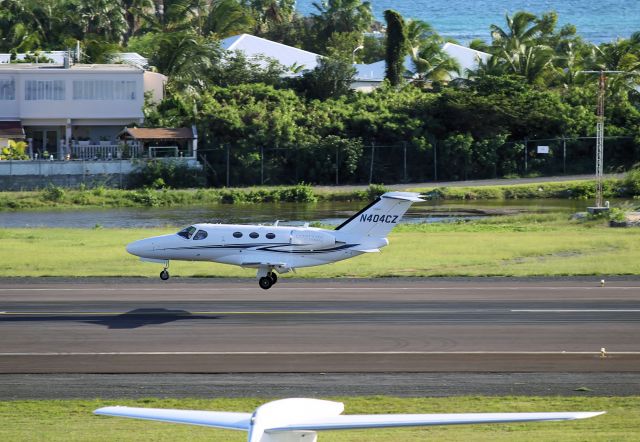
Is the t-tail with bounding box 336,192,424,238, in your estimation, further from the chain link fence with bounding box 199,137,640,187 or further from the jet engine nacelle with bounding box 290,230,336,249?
the chain link fence with bounding box 199,137,640,187

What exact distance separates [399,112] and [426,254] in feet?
145

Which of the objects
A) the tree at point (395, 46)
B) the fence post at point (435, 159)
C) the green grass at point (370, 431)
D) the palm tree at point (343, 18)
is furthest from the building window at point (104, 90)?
the green grass at point (370, 431)

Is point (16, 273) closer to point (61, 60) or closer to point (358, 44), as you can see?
point (61, 60)

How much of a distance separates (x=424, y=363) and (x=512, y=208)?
4517 centimetres

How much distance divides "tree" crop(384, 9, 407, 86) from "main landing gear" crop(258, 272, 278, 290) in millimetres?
60713

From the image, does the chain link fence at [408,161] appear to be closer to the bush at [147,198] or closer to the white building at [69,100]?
the white building at [69,100]

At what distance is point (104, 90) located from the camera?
82.4 meters

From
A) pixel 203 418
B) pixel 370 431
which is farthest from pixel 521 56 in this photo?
pixel 203 418

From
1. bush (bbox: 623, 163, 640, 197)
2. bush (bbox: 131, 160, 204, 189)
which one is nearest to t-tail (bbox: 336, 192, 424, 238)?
bush (bbox: 623, 163, 640, 197)

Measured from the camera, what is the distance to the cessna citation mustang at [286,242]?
111ft

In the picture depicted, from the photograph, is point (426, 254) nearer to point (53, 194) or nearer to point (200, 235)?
point (200, 235)

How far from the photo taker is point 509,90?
87.6 metres

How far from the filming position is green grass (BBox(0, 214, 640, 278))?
4028 centimetres

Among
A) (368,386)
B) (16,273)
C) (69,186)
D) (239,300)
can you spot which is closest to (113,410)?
(368,386)
